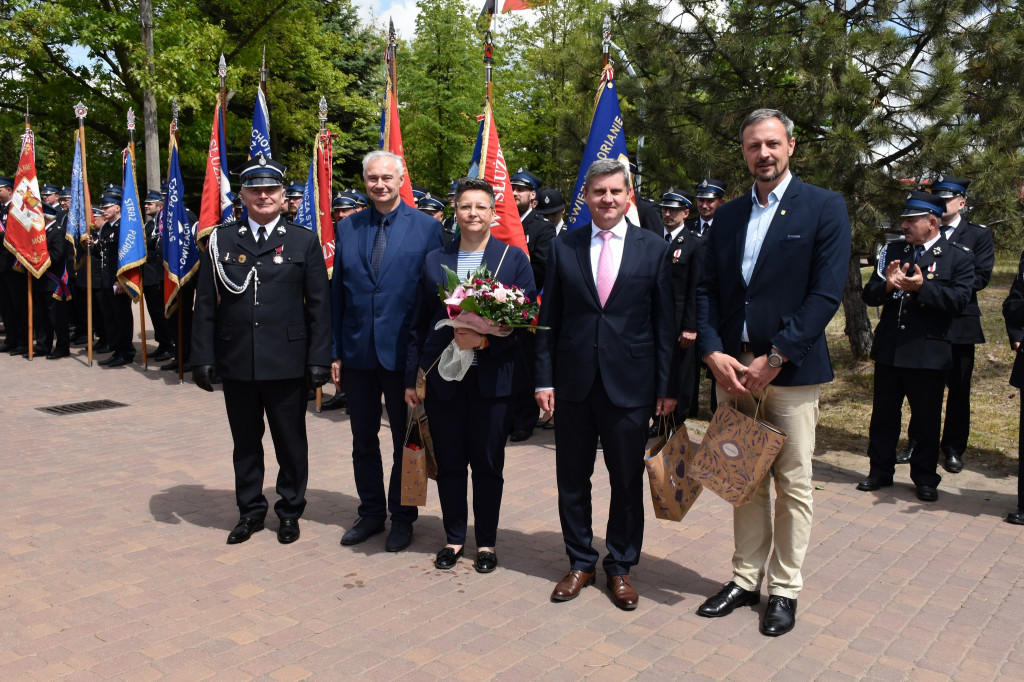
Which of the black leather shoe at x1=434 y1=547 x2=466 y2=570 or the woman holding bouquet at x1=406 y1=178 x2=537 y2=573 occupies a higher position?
the woman holding bouquet at x1=406 y1=178 x2=537 y2=573

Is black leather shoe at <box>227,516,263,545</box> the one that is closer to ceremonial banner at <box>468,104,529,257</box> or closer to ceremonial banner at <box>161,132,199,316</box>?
ceremonial banner at <box>468,104,529,257</box>

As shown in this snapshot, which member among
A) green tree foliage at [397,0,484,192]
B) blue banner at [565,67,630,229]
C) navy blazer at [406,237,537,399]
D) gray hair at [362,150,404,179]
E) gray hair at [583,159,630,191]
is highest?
green tree foliage at [397,0,484,192]

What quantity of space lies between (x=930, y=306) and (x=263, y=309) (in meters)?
4.50

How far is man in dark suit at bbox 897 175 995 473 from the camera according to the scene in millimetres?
6387

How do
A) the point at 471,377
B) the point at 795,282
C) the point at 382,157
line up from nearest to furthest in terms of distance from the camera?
the point at 795,282 → the point at 471,377 → the point at 382,157

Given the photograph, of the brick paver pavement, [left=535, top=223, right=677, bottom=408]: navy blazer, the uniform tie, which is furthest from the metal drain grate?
[left=535, top=223, right=677, bottom=408]: navy blazer

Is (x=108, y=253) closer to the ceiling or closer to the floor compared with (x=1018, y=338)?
closer to the ceiling

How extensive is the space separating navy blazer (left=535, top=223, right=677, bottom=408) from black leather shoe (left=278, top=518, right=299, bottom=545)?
202 cm

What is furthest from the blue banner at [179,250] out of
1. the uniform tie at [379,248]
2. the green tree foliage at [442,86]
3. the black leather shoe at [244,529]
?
the green tree foliage at [442,86]

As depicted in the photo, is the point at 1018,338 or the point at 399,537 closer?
the point at 399,537

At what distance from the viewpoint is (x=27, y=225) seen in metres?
12.0

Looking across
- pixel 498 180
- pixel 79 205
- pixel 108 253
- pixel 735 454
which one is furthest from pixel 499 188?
pixel 79 205

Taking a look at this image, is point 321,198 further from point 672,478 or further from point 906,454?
point 906,454

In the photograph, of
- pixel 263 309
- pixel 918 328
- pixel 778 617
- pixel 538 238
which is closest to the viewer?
pixel 778 617
